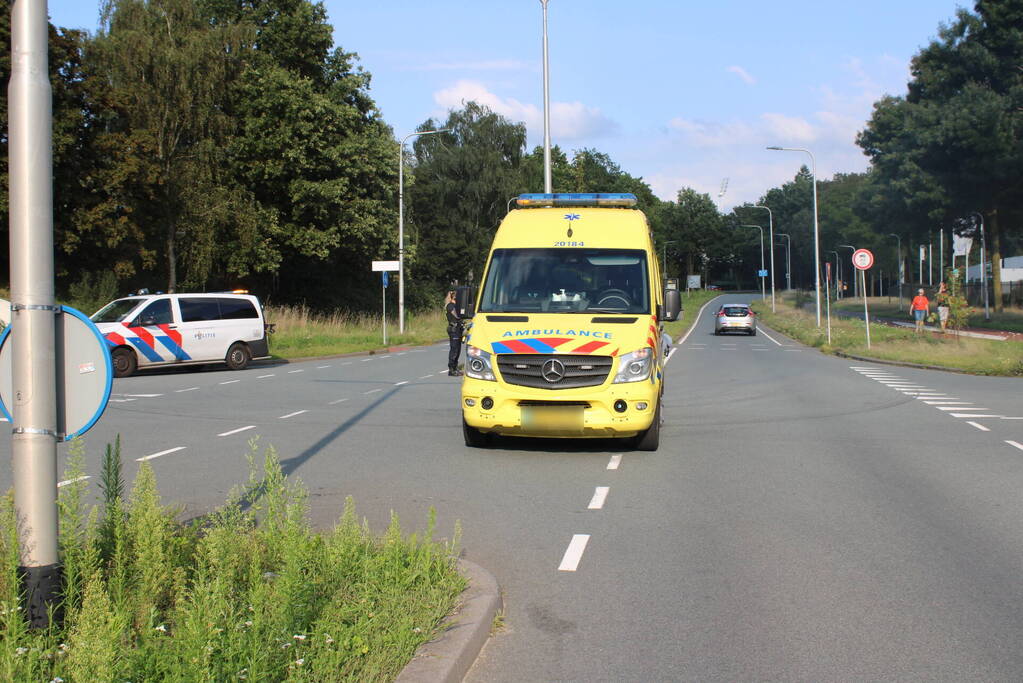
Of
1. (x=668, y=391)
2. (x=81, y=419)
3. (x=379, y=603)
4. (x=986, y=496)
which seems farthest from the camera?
(x=668, y=391)

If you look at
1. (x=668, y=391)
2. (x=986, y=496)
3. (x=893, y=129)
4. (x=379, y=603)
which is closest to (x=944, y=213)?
(x=893, y=129)

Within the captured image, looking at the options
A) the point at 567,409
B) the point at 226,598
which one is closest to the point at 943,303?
the point at 567,409

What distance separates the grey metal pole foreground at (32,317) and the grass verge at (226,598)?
0.12 meters

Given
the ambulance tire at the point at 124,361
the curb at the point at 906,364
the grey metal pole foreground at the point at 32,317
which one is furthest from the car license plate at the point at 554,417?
the curb at the point at 906,364

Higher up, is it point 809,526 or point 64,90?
point 64,90

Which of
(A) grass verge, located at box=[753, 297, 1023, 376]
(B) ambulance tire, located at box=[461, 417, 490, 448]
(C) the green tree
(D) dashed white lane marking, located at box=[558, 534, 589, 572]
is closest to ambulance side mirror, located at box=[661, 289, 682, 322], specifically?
(B) ambulance tire, located at box=[461, 417, 490, 448]

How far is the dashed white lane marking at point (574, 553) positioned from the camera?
19.9ft

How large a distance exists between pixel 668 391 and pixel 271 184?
1184 inches

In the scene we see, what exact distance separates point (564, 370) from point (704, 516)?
2.71m

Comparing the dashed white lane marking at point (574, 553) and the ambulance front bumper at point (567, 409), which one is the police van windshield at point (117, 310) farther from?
the dashed white lane marking at point (574, 553)

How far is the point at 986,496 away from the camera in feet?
27.5

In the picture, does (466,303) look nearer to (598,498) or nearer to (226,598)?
(598,498)

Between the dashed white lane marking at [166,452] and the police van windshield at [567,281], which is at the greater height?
the police van windshield at [567,281]

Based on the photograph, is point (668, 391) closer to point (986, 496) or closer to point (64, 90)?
point (986, 496)
